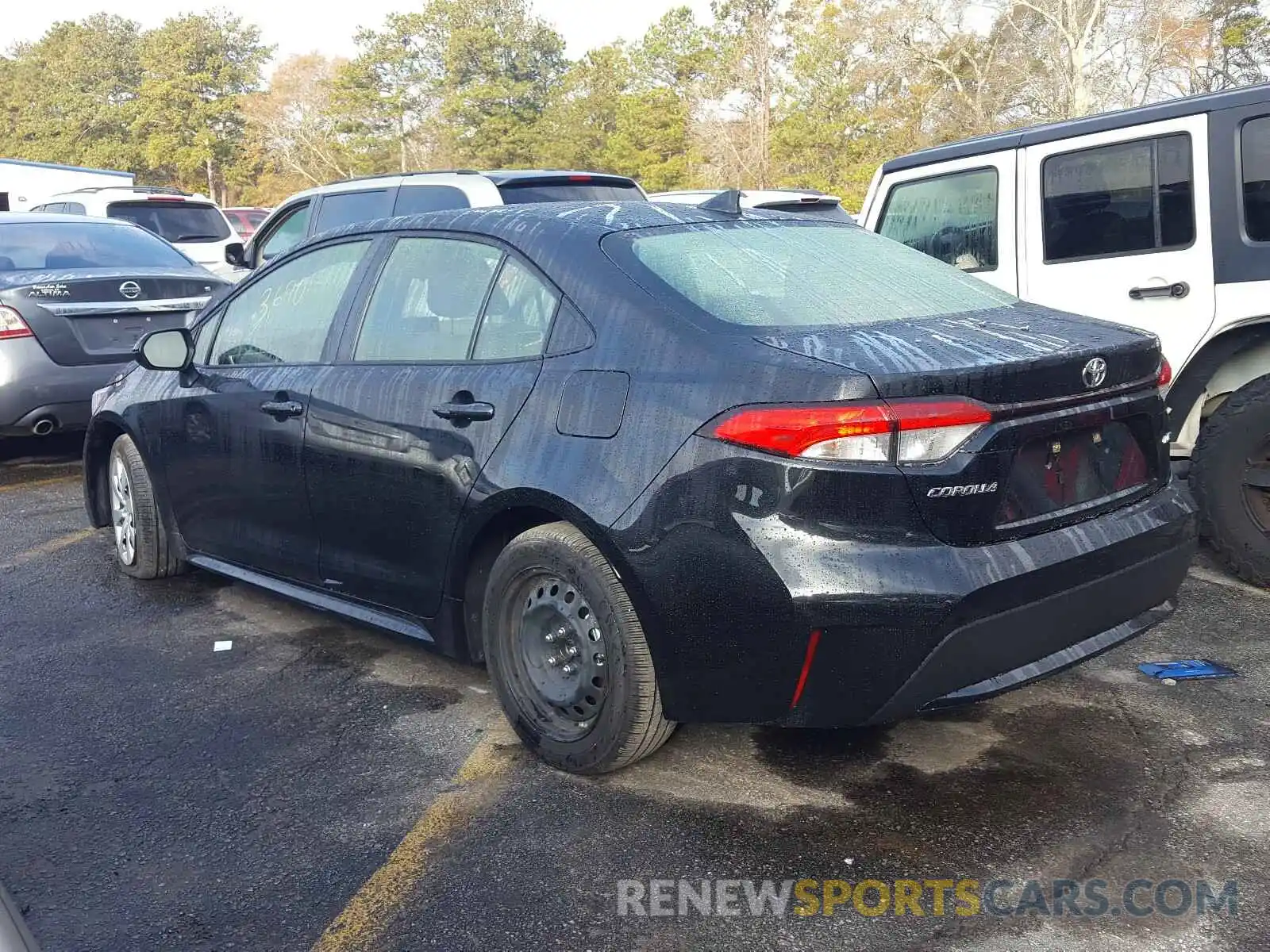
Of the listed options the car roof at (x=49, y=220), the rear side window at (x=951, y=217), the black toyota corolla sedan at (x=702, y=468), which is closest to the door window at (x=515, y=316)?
the black toyota corolla sedan at (x=702, y=468)

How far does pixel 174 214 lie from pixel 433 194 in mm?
8021

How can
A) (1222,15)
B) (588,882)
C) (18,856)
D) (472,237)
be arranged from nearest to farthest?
(588,882) < (18,856) < (472,237) < (1222,15)

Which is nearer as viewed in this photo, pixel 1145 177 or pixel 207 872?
pixel 207 872

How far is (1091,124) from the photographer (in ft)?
16.6

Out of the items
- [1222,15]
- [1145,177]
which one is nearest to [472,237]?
[1145,177]

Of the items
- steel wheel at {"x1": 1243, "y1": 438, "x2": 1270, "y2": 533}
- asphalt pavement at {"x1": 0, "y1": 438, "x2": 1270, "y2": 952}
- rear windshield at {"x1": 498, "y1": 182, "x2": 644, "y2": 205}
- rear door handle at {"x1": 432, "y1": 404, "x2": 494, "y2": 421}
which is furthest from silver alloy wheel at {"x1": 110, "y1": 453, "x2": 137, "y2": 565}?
steel wheel at {"x1": 1243, "y1": 438, "x2": 1270, "y2": 533}

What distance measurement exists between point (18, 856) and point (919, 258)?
3099 millimetres

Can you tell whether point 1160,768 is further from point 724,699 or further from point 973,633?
point 724,699

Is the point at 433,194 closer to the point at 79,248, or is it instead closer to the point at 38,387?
the point at 79,248

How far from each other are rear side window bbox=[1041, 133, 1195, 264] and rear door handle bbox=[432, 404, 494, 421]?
3017 millimetres

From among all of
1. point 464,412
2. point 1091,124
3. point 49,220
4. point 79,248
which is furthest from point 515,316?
point 49,220

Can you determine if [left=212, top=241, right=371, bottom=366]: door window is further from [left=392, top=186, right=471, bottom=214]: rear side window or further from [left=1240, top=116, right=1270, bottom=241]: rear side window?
[left=1240, top=116, right=1270, bottom=241]: rear side window

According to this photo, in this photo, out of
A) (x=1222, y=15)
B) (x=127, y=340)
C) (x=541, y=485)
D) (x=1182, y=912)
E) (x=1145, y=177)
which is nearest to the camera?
(x=1182, y=912)

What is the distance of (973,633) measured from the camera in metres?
2.77
